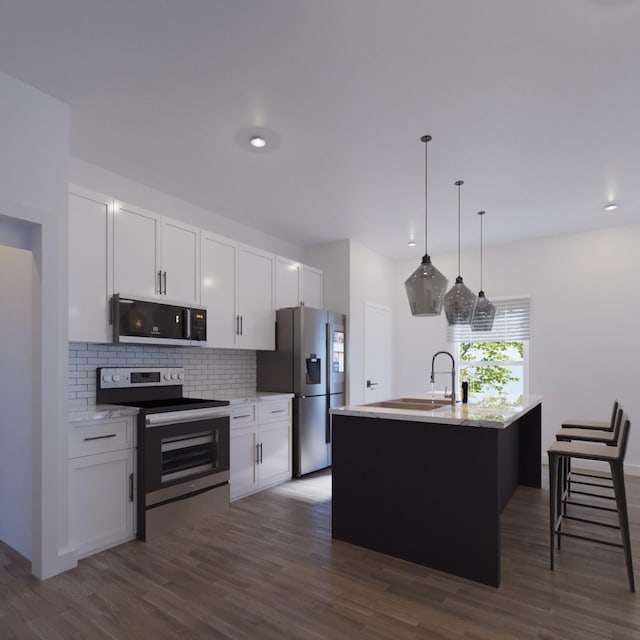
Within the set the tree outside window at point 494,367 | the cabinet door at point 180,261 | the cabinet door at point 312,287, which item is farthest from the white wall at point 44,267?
the tree outside window at point 494,367

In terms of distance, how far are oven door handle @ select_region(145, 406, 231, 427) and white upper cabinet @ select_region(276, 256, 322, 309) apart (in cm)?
156

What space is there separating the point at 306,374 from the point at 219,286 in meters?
1.31

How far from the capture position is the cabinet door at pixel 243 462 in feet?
12.8

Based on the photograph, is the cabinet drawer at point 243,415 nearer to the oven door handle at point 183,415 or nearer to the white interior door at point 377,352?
the oven door handle at point 183,415

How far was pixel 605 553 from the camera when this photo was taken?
285 centimetres

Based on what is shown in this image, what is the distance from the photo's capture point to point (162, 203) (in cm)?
409

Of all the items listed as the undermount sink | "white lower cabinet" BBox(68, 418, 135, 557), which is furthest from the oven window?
the undermount sink

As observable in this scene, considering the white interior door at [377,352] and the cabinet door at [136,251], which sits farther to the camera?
the white interior door at [377,352]

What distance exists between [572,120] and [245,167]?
2.32 meters

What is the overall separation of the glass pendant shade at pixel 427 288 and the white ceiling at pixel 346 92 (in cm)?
97

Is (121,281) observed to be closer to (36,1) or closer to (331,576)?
(36,1)

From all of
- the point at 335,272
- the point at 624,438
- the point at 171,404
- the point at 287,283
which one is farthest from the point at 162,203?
the point at 624,438

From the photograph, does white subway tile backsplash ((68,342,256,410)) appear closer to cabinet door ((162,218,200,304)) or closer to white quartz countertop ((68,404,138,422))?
white quartz countertop ((68,404,138,422))

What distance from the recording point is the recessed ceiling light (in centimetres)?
305
